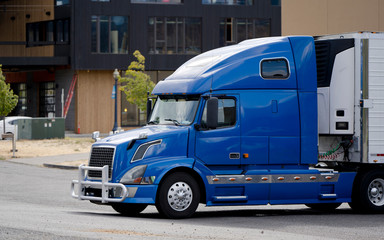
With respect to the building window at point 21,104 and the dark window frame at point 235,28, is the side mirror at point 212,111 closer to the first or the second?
the dark window frame at point 235,28

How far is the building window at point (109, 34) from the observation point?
5800 cm

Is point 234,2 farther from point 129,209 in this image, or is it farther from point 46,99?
point 129,209

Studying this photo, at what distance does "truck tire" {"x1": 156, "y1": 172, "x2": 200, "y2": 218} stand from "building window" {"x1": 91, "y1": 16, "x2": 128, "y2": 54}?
4412 centimetres

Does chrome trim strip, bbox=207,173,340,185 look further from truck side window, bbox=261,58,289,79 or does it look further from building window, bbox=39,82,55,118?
building window, bbox=39,82,55,118

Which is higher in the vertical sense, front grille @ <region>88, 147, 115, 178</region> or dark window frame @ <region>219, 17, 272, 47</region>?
dark window frame @ <region>219, 17, 272, 47</region>

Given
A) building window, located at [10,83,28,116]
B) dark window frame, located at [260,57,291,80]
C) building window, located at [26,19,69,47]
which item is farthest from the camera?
building window, located at [10,83,28,116]

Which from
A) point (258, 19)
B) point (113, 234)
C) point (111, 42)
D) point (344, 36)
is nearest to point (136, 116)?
point (111, 42)

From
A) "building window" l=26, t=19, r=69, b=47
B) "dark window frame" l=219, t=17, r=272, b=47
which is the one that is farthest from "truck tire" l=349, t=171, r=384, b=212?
"dark window frame" l=219, t=17, r=272, b=47

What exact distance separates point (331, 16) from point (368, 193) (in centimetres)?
1204

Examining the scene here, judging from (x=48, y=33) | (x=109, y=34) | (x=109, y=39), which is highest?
(x=48, y=33)

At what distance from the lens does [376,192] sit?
1683 cm

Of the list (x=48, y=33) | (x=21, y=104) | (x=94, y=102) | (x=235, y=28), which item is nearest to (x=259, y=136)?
(x=94, y=102)

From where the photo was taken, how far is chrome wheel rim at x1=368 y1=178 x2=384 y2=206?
16.7 meters

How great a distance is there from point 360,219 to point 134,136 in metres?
4.83
